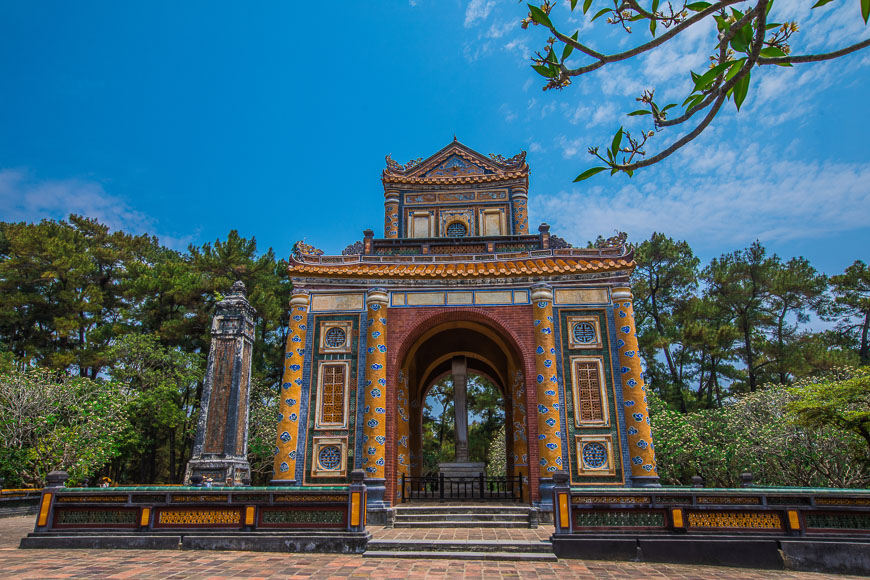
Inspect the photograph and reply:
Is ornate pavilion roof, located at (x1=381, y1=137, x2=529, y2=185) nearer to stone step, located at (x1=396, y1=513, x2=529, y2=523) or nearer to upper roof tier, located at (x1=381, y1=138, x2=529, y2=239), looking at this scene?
upper roof tier, located at (x1=381, y1=138, x2=529, y2=239)

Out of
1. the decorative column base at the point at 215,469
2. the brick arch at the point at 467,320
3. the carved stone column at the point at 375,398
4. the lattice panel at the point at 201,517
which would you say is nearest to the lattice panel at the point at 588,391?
the brick arch at the point at 467,320

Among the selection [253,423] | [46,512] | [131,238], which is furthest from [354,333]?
[131,238]

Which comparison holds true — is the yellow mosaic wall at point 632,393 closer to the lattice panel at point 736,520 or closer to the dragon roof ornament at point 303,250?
the lattice panel at point 736,520

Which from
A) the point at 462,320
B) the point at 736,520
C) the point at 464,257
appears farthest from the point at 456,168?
the point at 736,520

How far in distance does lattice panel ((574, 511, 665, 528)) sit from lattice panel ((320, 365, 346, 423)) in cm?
680

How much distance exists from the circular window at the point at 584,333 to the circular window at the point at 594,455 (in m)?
2.70

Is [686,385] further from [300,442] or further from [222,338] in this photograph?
[222,338]

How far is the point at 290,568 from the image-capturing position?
25.6 feet

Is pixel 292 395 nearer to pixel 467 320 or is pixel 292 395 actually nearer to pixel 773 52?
pixel 467 320

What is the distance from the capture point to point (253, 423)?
71.9 ft

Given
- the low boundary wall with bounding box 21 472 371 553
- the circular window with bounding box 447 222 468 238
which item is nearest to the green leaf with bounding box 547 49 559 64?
the low boundary wall with bounding box 21 472 371 553

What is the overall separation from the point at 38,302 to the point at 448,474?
21043mm

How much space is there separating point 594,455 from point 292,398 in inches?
312

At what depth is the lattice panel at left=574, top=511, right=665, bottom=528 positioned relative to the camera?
8.97m
